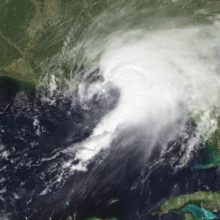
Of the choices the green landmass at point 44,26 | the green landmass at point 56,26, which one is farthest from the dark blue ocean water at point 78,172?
the green landmass at point 44,26

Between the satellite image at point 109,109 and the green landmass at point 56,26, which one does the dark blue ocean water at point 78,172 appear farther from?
the green landmass at point 56,26

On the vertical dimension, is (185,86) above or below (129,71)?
below

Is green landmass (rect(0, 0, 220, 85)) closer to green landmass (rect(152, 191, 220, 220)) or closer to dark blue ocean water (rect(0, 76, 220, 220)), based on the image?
dark blue ocean water (rect(0, 76, 220, 220))

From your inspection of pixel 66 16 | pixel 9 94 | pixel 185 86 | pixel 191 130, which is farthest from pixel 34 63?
pixel 191 130

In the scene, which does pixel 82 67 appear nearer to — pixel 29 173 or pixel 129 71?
pixel 129 71

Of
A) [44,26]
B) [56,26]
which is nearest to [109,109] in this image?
[56,26]

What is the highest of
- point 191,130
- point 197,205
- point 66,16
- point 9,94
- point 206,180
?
point 66,16

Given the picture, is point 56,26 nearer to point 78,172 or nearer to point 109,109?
point 109,109
